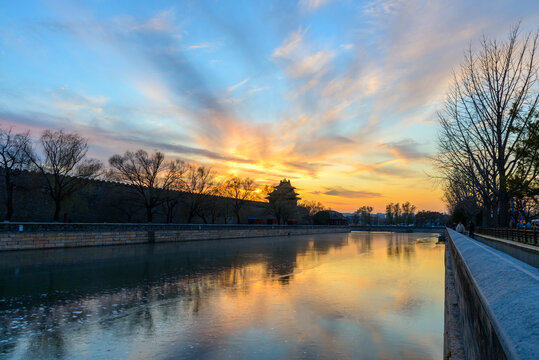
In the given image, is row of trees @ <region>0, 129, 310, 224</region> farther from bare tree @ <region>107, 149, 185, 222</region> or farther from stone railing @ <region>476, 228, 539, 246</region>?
stone railing @ <region>476, 228, 539, 246</region>

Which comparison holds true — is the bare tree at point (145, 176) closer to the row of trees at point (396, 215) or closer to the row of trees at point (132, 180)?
the row of trees at point (132, 180)

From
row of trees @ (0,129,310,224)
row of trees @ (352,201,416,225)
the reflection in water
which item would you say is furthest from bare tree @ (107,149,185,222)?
row of trees @ (352,201,416,225)

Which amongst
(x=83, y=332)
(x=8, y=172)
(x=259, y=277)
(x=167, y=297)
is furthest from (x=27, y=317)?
(x=8, y=172)

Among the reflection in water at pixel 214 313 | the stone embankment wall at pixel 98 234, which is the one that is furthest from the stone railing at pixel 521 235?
the stone embankment wall at pixel 98 234

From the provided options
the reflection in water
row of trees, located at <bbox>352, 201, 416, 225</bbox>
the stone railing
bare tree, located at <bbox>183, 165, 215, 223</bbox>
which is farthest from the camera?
row of trees, located at <bbox>352, 201, 416, 225</bbox>

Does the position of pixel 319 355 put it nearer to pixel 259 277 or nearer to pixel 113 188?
pixel 259 277

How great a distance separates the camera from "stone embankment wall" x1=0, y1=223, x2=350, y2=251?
27.4m

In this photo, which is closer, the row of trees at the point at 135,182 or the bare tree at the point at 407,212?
the row of trees at the point at 135,182

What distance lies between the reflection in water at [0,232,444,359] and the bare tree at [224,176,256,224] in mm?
52246

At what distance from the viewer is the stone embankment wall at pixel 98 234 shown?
27.4 meters

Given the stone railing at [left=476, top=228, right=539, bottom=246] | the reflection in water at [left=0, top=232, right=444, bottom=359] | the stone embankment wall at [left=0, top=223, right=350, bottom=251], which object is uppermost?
the stone railing at [left=476, top=228, right=539, bottom=246]

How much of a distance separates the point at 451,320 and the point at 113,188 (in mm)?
52776

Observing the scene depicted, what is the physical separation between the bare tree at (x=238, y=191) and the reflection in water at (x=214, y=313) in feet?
171

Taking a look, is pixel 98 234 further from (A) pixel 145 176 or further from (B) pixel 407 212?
(B) pixel 407 212
